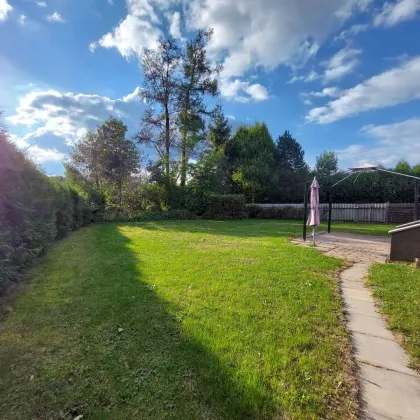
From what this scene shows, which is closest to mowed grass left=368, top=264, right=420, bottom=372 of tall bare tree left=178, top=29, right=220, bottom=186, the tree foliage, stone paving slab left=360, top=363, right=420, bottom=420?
stone paving slab left=360, top=363, right=420, bottom=420

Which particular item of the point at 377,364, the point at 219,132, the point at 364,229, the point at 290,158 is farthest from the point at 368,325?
the point at 290,158

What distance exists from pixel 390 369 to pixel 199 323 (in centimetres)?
170

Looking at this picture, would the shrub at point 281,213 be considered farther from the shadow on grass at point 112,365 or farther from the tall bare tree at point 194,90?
the shadow on grass at point 112,365

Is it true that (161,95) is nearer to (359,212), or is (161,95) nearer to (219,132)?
(219,132)

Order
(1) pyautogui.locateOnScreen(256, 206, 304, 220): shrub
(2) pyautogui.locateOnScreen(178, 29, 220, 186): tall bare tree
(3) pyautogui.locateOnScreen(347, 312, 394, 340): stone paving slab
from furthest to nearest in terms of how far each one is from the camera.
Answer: (2) pyautogui.locateOnScreen(178, 29, 220, 186): tall bare tree, (1) pyautogui.locateOnScreen(256, 206, 304, 220): shrub, (3) pyautogui.locateOnScreen(347, 312, 394, 340): stone paving slab

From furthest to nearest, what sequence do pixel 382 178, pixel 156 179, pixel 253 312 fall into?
pixel 382 178 < pixel 156 179 < pixel 253 312

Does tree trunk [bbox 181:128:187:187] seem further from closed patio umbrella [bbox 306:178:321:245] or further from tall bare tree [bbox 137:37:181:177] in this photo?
closed patio umbrella [bbox 306:178:321:245]

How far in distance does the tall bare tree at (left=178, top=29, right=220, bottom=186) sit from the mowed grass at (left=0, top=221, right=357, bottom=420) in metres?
15.0

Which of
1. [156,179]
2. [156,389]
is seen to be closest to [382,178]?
[156,179]

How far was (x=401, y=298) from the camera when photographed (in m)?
3.13

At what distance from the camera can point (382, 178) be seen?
1873cm

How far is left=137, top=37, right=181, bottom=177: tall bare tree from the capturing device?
1819 centimetres

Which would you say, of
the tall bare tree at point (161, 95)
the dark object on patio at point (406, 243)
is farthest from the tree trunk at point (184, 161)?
the dark object on patio at point (406, 243)

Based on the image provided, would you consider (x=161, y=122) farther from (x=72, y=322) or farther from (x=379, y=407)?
(x=379, y=407)
